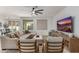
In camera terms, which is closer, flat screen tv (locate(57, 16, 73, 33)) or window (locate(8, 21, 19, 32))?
window (locate(8, 21, 19, 32))

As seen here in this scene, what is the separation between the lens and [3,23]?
2943 mm

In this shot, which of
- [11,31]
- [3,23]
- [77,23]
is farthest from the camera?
[77,23]

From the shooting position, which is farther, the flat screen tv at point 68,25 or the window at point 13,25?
the flat screen tv at point 68,25

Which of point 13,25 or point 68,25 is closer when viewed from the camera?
point 13,25
